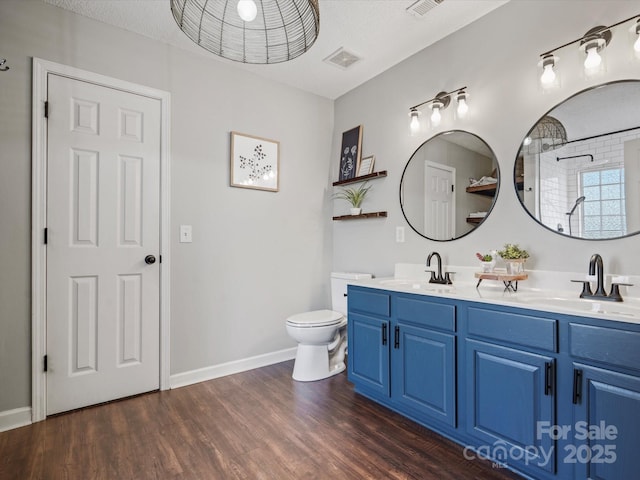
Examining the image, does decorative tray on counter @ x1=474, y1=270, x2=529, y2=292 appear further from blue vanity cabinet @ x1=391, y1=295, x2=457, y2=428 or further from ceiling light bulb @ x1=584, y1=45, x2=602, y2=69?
ceiling light bulb @ x1=584, y1=45, x2=602, y2=69

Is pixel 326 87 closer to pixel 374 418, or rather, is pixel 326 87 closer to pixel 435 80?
pixel 435 80

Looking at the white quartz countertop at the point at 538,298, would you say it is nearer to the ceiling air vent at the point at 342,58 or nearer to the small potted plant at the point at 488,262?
the small potted plant at the point at 488,262

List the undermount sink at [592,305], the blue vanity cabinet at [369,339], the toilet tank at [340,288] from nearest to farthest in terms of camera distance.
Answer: the undermount sink at [592,305], the blue vanity cabinet at [369,339], the toilet tank at [340,288]

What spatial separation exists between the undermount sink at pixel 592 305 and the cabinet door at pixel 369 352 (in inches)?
34.1

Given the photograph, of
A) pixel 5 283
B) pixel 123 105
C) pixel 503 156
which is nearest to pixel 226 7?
pixel 123 105

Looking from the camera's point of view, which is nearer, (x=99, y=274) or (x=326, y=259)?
(x=99, y=274)

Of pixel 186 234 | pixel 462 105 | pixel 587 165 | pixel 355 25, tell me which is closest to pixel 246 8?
pixel 355 25

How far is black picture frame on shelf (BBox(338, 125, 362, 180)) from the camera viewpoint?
316 centimetres

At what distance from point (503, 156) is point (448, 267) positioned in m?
0.80

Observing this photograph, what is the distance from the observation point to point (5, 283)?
6.45ft

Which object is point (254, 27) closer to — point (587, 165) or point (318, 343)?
point (587, 165)

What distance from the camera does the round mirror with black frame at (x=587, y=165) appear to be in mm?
1651

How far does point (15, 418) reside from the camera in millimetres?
1974

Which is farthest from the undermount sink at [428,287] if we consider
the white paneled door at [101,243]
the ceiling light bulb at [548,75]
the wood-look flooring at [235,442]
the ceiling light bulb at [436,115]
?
the white paneled door at [101,243]
